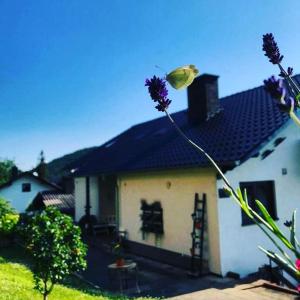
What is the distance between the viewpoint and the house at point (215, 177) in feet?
32.2

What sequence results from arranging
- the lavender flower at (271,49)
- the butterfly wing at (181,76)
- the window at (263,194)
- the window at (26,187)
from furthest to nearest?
the window at (26,187) → the window at (263,194) → the lavender flower at (271,49) → the butterfly wing at (181,76)

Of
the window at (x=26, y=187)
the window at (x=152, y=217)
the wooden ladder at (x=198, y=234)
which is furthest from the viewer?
the window at (x=26, y=187)

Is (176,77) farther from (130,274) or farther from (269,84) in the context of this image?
(130,274)

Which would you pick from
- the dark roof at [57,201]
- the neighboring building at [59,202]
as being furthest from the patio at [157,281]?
the dark roof at [57,201]

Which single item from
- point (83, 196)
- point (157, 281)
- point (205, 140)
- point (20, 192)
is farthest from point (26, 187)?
point (157, 281)

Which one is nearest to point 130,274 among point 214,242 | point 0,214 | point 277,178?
point 214,242

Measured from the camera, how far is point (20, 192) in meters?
39.3

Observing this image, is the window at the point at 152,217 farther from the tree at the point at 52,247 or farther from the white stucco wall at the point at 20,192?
the white stucco wall at the point at 20,192

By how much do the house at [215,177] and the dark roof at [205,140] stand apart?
51 millimetres

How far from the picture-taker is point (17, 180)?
1548 inches

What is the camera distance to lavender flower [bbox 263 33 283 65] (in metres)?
2.04

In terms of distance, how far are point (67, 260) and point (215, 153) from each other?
541cm

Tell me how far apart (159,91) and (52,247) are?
200 inches

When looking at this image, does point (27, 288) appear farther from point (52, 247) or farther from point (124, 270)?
point (52, 247)
